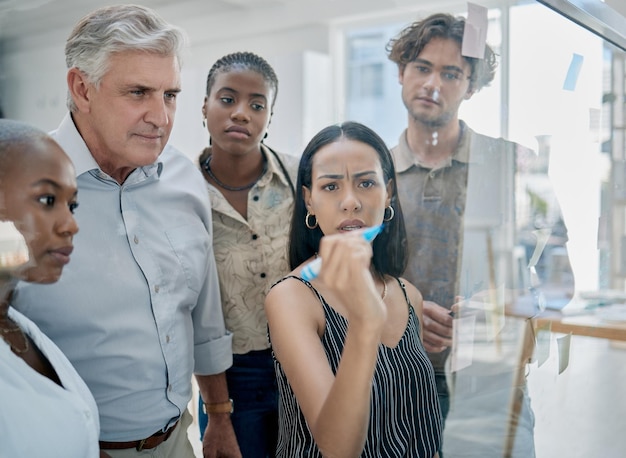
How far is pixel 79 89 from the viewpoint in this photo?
0.93m

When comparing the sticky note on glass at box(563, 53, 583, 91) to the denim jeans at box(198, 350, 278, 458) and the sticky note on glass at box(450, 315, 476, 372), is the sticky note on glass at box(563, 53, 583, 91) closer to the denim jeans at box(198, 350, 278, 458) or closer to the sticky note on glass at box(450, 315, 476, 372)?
the sticky note on glass at box(450, 315, 476, 372)

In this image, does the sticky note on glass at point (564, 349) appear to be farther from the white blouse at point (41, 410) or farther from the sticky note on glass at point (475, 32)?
the white blouse at point (41, 410)

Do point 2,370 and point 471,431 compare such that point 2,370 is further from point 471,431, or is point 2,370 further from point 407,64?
point 471,431

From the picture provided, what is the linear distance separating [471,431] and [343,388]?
817 mm

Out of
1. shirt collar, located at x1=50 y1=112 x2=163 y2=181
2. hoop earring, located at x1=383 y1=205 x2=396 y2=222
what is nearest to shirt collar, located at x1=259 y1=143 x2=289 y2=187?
hoop earring, located at x1=383 y1=205 x2=396 y2=222

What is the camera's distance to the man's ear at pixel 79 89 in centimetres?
93

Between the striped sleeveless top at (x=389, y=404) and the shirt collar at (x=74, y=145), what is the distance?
1.39 ft

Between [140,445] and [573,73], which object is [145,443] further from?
[573,73]

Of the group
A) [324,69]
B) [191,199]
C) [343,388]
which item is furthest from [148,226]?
[324,69]

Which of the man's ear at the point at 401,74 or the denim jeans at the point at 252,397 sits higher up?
the man's ear at the point at 401,74

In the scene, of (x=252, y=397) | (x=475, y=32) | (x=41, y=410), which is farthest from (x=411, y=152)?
(x=41, y=410)

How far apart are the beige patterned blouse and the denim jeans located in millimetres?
121

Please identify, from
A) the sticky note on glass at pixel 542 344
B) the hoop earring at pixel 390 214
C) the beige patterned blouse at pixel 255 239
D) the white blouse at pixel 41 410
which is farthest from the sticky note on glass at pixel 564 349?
the white blouse at pixel 41 410

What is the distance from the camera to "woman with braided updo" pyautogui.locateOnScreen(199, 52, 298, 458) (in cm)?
126
